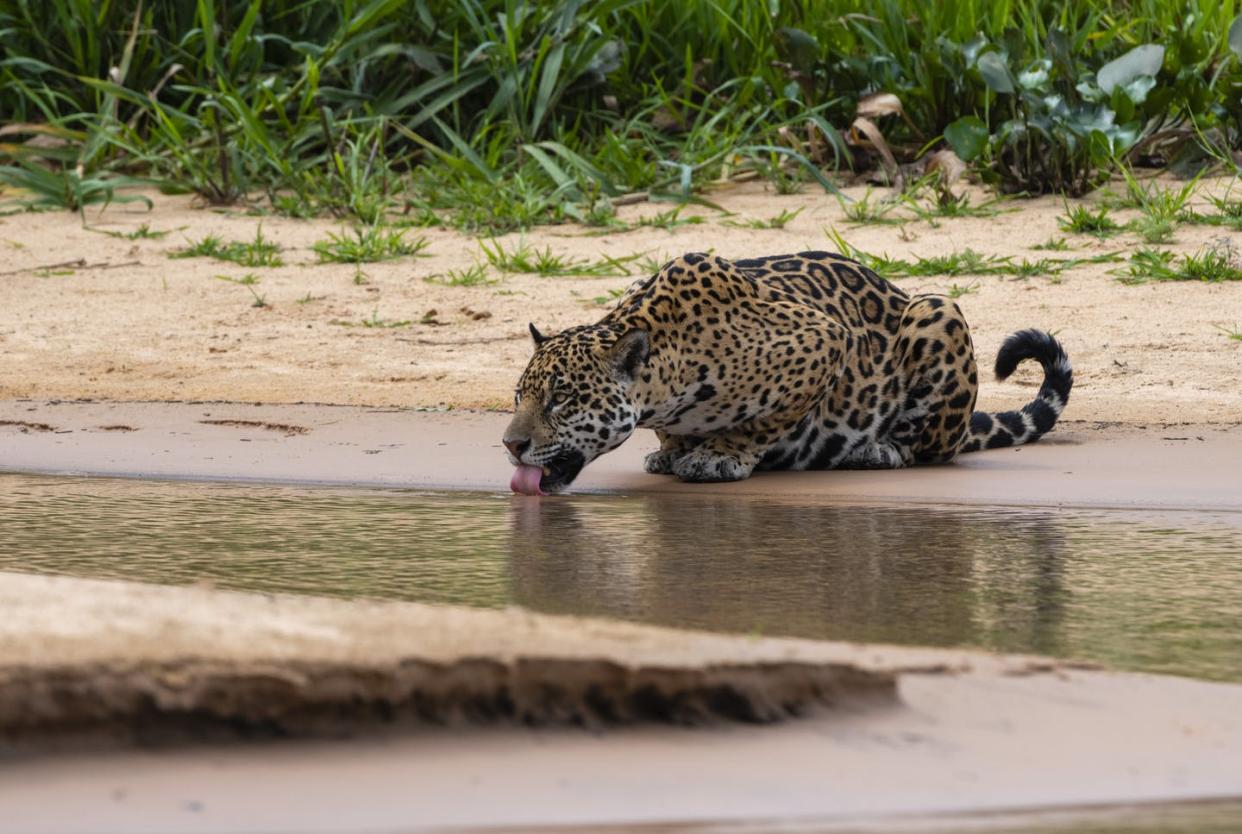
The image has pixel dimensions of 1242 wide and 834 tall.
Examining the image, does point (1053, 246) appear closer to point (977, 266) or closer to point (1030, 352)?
point (977, 266)

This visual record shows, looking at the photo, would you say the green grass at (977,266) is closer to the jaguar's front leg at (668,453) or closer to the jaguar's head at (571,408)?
the jaguar's front leg at (668,453)

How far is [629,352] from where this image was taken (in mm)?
5848

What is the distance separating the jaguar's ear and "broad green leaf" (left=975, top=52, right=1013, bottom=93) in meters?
4.57

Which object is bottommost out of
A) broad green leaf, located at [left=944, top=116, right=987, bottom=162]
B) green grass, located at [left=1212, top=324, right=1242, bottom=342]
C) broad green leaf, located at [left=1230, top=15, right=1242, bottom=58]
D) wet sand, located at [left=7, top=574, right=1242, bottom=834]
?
wet sand, located at [left=7, top=574, right=1242, bottom=834]

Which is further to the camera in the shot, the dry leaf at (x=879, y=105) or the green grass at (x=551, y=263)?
the dry leaf at (x=879, y=105)

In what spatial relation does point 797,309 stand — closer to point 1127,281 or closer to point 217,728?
point 1127,281

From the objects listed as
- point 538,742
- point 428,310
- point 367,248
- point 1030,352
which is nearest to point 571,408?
point 1030,352

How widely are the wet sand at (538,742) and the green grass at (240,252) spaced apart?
6596 millimetres

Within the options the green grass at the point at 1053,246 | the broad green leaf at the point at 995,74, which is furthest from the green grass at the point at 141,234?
the green grass at the point at 1053,246

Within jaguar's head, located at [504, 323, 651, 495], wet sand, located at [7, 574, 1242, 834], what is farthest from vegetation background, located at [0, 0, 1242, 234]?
wet sand, located at [7, 574, 1242, 834]

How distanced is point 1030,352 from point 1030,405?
0.25m

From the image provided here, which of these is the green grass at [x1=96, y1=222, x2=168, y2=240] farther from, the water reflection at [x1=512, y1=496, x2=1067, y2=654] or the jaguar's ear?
the water reflection at [x1=512, y1=496, x2=1067, y2=654]

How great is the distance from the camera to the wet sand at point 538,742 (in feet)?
8.77

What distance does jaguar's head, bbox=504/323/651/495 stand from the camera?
5.76 metres
